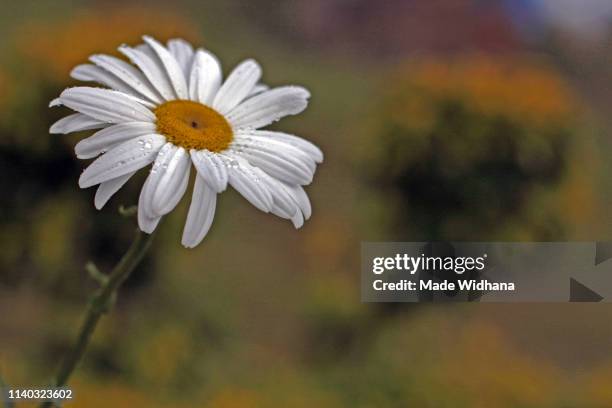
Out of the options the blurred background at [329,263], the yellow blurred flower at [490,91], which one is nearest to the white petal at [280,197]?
the blurred background at [329,263]

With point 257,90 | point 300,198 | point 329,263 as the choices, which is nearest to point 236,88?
point 257,90

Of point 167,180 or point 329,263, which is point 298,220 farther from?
point 329,263

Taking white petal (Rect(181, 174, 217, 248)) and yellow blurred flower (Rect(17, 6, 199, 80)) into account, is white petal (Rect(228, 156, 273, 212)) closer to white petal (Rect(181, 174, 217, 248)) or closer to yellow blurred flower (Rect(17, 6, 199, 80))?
white petal (Rect(181, 174, 217, 248))

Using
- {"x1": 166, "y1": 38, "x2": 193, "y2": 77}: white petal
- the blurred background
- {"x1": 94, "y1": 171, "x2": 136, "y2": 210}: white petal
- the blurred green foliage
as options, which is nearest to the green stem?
{"x1": 94, "y1": 171, "x2": 136, "y2": 210}: white petal

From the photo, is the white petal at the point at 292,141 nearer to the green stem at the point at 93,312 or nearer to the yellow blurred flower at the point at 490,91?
the green stem at the point at 93,312

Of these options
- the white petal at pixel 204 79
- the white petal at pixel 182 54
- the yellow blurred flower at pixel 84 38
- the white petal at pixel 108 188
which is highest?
the yellow blurred flower at pixel 84 38
